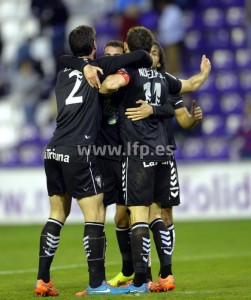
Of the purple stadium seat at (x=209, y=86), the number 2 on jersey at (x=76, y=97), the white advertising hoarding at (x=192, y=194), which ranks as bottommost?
the white advertising hoarding at (x=192, y=194)

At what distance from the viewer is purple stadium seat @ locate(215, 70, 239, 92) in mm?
19672

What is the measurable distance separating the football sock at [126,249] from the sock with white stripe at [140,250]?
899 mm

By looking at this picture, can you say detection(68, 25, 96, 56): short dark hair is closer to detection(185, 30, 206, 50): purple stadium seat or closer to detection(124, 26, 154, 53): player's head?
detection(124, 26, 154, 53): player's head

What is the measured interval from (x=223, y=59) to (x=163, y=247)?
12.3 meters

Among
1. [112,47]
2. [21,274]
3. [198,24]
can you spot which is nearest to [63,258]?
[21,274]

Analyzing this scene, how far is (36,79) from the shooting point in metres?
20.8

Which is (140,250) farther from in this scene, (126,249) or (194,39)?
(194,39)

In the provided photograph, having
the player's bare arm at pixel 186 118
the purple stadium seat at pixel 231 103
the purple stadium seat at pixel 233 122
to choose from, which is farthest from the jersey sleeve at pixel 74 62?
the purple stadium seat at pixel 231 103

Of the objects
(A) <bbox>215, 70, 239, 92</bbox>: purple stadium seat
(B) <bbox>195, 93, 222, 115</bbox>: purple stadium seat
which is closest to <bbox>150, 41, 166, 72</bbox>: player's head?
(B) <bbox>195, 93, 222, 115</bbox>: purple stadium seat

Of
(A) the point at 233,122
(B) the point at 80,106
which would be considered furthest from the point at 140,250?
(A) the point at 233,122

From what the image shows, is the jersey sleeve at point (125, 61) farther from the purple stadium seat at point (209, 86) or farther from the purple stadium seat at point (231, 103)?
the purple stadium seat at point (209, 86)

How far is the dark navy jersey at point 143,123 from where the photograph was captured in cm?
822

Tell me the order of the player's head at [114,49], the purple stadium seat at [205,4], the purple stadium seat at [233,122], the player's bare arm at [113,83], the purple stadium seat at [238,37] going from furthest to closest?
the purple stadium seat at [205,4]
the purple stadium seat at [238,37]
the purple stadium seat at [233,122]
the player's head at [114,49]
the player's bare arm at [113,83]

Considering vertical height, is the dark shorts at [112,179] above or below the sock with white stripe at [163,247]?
above
